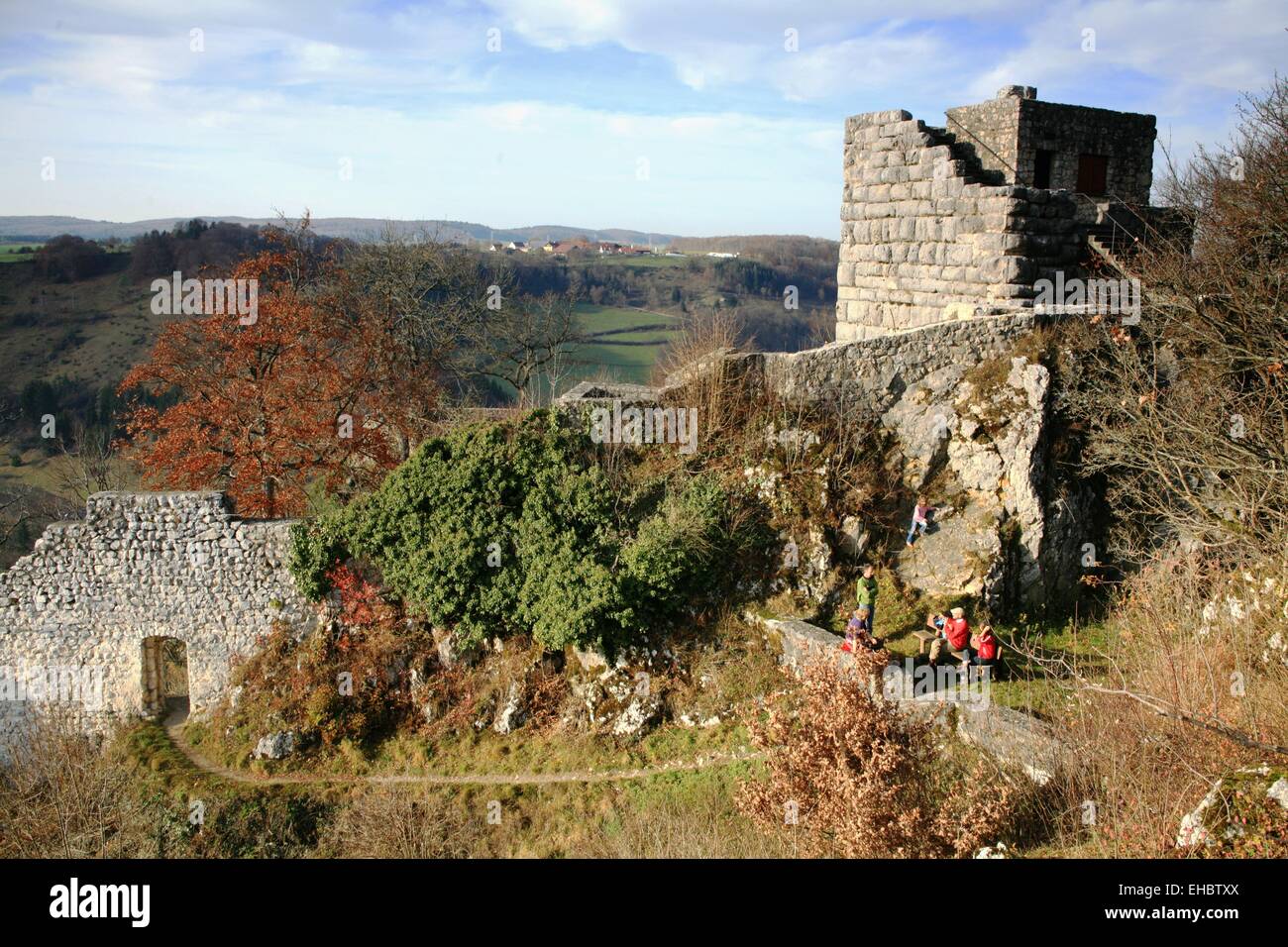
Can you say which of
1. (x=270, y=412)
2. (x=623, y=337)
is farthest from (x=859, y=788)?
(x=623, y=337)

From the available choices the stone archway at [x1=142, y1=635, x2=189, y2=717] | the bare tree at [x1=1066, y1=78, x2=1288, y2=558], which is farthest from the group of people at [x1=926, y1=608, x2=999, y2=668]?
the stone archway at [x1=142, y1=635, x2=189, y2=717]

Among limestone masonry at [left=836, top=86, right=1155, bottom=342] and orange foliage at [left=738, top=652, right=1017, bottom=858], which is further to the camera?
limestone masonry at [left=836, top=86, right=1155, bottom=342]

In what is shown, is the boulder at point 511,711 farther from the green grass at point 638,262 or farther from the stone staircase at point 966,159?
the green grass at point 638,262

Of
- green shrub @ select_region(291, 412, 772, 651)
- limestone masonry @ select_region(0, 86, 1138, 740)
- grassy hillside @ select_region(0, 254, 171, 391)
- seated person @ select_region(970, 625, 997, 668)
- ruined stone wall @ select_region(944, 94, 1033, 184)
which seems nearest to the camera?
seated person @ select_region(970, 625, 997, 668)

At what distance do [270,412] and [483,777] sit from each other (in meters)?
8.77

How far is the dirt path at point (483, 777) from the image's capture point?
1066 cm

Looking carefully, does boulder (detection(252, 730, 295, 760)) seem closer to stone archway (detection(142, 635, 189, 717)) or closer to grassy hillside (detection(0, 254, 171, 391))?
stone archway (detection(142, 635, 189, 717))

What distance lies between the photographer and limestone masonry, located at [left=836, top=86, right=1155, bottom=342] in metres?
13.4

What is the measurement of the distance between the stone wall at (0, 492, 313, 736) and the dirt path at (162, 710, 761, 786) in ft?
4.81

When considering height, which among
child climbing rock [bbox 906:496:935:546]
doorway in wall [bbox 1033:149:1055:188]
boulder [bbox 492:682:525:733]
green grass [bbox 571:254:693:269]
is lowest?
boulder [bbox 492:682:525:733]

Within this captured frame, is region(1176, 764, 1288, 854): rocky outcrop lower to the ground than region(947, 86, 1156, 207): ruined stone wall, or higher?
lower

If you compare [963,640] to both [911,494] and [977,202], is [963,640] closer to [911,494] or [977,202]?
[911,494]

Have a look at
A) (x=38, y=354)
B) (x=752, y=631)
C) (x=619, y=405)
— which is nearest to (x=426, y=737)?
(x=752, y=631)
